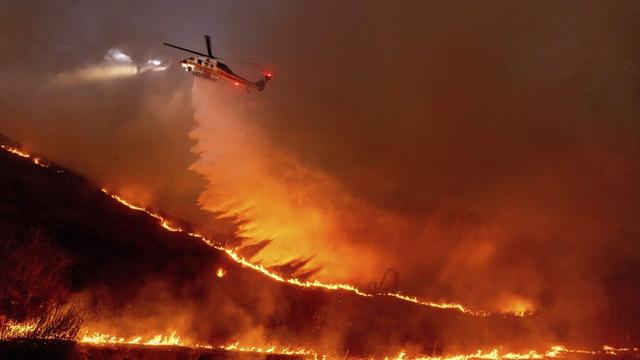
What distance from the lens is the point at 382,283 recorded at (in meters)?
47.8

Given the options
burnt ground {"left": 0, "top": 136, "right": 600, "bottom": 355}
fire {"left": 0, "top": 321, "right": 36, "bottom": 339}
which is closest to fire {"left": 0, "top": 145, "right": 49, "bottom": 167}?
burnt ground {"left": 0, "top": 136, "right": 600, "bottom": 355}

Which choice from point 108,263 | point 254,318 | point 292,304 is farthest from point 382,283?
point 108,263

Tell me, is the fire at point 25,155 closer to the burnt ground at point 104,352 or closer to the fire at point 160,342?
the fire at point 160,342

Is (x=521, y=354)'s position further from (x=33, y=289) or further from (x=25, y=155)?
(x=25, y=155)

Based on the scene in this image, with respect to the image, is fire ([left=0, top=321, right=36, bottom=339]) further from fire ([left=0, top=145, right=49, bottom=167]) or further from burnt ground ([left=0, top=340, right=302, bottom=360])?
fire ([left=0, top=145, right=49, bottom=167])

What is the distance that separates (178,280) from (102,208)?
956 cm

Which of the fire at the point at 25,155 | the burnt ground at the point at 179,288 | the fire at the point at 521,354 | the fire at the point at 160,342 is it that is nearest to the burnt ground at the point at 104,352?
the fire at the point at 160,342

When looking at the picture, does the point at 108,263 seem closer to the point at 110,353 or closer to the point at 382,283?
the point at 110,353

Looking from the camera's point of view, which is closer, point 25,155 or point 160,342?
point 160,342

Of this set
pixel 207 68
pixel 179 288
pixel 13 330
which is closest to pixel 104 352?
pixel 13 330

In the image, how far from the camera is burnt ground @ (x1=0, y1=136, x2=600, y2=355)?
29094mm

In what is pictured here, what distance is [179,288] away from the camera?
32375mm

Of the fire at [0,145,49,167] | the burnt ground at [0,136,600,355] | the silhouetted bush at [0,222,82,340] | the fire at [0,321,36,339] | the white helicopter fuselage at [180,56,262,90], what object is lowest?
the fire at [0,321,36,339]

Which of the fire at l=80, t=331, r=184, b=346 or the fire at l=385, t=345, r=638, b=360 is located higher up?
the fire at l=385, t=345, r=638, b=360
